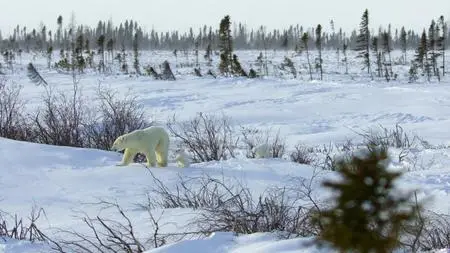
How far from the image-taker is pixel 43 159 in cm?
723

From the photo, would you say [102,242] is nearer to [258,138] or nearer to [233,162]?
[233,162]

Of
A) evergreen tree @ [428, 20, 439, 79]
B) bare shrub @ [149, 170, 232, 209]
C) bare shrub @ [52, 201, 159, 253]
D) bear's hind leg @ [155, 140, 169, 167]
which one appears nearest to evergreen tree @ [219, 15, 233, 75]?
evergreen tree @ [428, 20, 439, 79]

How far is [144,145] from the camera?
696 centimetres

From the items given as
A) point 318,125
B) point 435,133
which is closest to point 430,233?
point 435,133

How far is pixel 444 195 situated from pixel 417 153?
415 centimetres

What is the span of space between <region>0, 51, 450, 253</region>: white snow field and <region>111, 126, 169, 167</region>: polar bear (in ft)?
0.70

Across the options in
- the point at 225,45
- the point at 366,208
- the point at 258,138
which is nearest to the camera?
the point at 366,208

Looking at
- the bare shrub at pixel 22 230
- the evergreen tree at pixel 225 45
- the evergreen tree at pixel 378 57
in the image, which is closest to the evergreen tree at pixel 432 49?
the evergreen tree at pixel 378 57

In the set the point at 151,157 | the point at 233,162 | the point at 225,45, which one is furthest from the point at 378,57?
the point at 151,157

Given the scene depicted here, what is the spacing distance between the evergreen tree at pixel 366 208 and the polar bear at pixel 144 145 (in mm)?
6347

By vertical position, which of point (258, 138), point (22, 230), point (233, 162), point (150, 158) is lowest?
point (258, 138)

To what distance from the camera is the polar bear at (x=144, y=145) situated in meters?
6.90

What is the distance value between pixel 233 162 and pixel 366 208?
641 cm

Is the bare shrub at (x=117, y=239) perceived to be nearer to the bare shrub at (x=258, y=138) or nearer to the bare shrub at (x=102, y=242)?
the bare shrub at (x=102, y=242)
